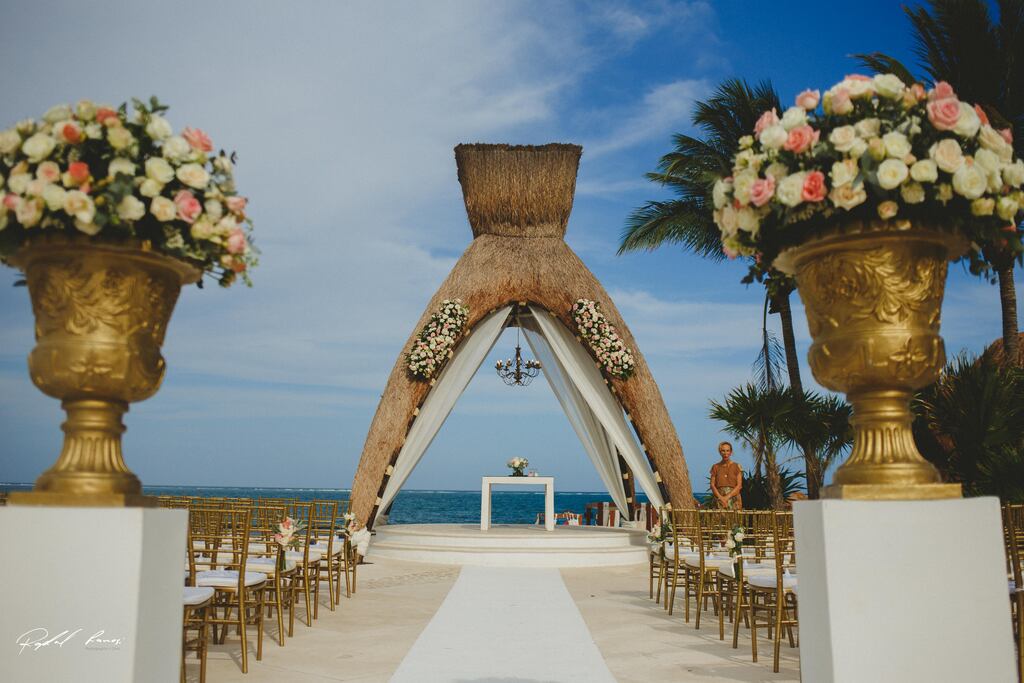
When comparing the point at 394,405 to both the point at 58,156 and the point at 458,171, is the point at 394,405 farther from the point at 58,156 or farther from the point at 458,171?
the point at 58,156

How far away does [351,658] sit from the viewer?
187 inches

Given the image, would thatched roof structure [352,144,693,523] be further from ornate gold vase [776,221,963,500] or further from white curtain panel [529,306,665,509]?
ornate gold vase [776,221,963,500]

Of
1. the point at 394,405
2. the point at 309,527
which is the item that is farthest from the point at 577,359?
the point at 309,527

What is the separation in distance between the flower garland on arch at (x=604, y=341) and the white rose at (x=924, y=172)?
8674mm

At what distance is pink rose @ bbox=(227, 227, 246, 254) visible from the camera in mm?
2379

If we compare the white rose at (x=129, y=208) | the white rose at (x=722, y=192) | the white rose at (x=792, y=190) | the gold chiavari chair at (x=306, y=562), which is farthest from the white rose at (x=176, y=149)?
the gold chiavari chair at (x=306, y=562)

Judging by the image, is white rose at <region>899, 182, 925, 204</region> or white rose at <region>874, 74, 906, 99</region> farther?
white rose at <region>874, 74, 906, 99</region>

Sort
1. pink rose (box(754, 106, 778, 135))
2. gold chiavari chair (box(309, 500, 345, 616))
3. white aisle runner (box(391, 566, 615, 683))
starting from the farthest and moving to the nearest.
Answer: gold chiavari chair (box(309, 500, 345, 616)), white aisle runner (box(391, 566, 615, 683)), pink rose (box(754, 106, 778, 135))

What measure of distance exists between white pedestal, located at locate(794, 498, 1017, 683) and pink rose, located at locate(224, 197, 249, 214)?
6.04ft

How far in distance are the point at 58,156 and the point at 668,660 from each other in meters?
4.21

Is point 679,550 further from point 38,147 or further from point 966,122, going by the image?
point 38,147

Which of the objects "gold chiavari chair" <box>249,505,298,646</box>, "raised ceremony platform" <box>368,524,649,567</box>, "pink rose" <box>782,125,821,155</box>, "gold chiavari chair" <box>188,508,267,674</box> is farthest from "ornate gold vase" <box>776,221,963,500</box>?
"raised ceremony platform" <box>368,524,649,567</box>

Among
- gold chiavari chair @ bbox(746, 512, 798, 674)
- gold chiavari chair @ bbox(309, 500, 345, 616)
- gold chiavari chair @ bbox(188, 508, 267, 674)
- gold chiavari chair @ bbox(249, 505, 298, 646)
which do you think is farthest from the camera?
gold chiavari chair @ bbox(309, 500, 345, 616)

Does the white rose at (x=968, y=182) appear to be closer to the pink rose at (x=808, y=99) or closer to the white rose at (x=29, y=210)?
the pink rose at (x=808, y=99)
